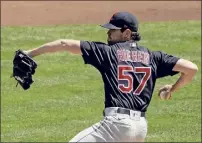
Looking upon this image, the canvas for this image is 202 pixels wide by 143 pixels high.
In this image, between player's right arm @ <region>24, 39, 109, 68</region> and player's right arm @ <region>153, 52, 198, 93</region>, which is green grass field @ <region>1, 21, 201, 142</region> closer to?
player's right arm @ <region>153, 52, 198, 93</region>

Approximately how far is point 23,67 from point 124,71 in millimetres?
921

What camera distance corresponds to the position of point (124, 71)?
5.79 metres

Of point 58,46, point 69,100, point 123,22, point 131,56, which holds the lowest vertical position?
point 69,100

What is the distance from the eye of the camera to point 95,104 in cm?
1279

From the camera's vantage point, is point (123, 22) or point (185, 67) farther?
point (185, 67)

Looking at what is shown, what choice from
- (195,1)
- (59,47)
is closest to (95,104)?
(59,47)

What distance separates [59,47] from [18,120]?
20.5ft

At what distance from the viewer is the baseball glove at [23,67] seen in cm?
595

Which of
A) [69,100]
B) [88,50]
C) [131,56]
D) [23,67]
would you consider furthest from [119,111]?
[69,100]

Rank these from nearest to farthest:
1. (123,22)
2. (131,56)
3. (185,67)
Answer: (131,56) < (123,22) < (185,67)

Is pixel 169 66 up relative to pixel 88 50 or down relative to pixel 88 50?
down

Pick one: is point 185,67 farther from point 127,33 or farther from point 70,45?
point 70,45

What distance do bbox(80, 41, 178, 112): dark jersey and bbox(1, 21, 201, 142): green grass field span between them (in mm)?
4925

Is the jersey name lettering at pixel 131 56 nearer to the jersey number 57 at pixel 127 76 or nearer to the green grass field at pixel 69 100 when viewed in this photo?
the jersey number 57 at pixel 127 76
